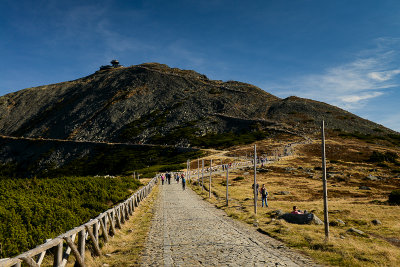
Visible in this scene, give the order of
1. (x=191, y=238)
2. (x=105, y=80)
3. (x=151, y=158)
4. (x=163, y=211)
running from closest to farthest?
(x=191, y=238) < (x=163, y=211) < (x=151, y=158) < (x=105, y=80)

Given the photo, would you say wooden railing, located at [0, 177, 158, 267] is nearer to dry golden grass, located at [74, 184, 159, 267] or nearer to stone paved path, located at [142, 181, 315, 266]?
dry golden grass, located at [74, 184, 159, 267]

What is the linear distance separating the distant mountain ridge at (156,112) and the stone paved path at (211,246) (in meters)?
91.9

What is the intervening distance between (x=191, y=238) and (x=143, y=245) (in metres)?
2.13

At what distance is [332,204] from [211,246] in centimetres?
2034

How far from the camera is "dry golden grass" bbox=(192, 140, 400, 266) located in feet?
35.1

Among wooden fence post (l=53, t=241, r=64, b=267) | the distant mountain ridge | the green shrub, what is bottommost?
the green shrub

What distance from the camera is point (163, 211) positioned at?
68.9 ft

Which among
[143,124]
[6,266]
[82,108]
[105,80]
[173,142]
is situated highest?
[105,80]

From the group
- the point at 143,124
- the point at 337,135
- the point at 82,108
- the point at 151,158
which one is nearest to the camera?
the point at 151,158

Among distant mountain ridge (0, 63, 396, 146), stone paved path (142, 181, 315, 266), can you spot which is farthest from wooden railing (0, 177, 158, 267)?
distant mountain ridge (0, 63, 396, 146)

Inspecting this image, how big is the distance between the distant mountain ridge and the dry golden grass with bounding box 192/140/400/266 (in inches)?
1509

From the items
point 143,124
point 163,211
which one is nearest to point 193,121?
point 143,124

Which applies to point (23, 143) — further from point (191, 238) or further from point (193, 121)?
point (191, 238)

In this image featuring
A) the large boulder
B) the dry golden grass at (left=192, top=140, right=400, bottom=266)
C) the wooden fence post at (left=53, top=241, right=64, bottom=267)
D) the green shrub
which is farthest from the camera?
the green shrub
